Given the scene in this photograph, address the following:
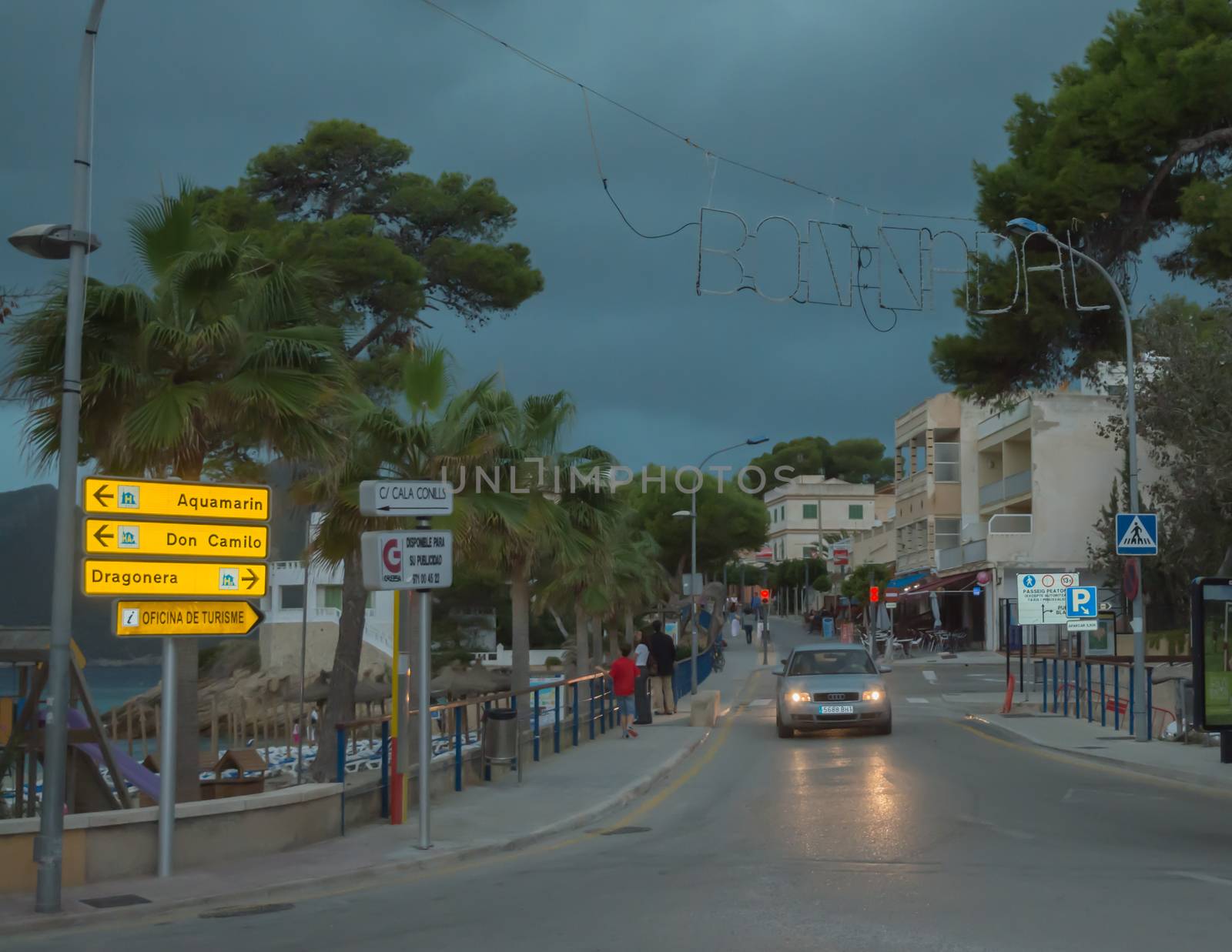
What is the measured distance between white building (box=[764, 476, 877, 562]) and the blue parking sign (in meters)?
103

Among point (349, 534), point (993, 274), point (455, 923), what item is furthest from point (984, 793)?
point (993, 274)

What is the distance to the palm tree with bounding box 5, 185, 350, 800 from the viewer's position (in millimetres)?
13797

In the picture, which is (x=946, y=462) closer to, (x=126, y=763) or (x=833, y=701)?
(x=833, y=701)

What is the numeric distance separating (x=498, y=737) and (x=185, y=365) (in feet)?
20.0

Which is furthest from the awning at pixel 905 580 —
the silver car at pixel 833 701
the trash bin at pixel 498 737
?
the trash bin at pixel 498 737

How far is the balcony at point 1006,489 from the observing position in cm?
6178

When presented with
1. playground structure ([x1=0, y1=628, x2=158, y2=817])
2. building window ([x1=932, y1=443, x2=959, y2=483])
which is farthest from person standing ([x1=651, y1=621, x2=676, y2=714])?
building window ([x1=932, y1=443, x2=959, y2=483])

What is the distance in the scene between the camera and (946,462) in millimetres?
71812

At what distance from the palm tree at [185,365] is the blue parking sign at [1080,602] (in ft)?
62.8

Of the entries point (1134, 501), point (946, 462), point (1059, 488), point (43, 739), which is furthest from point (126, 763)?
point (946, 462)

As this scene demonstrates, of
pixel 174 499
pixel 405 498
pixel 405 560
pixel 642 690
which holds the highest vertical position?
pixel 405 498

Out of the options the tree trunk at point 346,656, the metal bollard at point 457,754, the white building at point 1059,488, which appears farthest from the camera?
the white building at point 1059,488

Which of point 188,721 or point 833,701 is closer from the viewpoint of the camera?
point 188,721

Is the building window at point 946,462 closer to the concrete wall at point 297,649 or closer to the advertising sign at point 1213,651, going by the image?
the concrete wall at point 297,649
